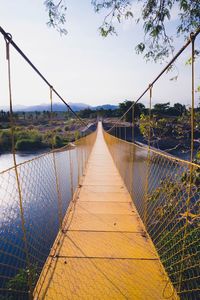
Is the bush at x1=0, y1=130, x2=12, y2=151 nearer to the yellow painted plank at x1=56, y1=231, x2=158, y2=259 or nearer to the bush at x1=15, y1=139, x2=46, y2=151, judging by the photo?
the bush at x1=15, y1=139, x2=46, y2=151

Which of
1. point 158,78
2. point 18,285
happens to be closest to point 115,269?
point 158,78

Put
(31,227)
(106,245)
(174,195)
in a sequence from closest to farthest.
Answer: (106,245) → (174,195) → (31,227)

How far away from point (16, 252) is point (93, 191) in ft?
11.5

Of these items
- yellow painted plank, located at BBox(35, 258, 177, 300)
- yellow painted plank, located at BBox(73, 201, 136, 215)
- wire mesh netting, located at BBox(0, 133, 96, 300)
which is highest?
yellow painted plank, located at BBox(73, 201, 136, 215)

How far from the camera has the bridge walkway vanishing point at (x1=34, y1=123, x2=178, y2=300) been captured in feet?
4.59

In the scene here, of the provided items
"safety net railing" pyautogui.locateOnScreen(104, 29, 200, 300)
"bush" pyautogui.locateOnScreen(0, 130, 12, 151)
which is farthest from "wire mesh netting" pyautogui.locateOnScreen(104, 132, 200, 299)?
"bush" pyautogui.locateOnScreen(0, 130, 12, 151)

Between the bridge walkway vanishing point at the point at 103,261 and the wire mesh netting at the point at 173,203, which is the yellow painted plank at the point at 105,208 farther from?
the wire mesh netting at the point at 173,203

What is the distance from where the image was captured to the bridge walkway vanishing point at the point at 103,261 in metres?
1.40

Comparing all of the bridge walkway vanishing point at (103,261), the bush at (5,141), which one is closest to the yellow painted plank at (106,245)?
the bridge walkway vanishing point at (103,261)

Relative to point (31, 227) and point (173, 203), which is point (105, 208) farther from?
point (31, 227)

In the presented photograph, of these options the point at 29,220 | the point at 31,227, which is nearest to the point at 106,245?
the point at 29,220

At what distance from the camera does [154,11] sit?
373 centimetres

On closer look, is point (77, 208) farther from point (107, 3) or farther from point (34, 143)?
point (34, 143)

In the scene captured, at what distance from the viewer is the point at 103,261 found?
1.71 meters
